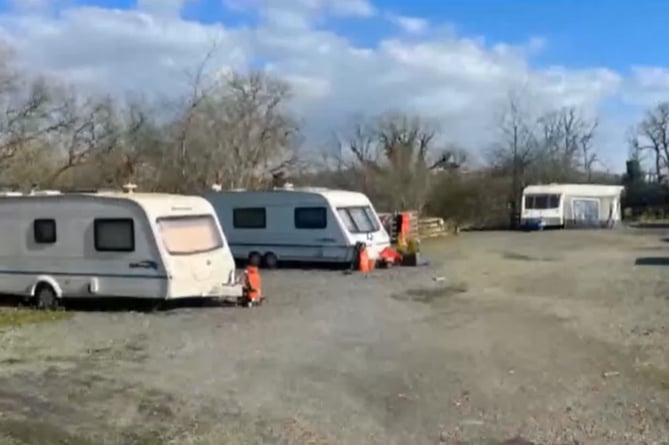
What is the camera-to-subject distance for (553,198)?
157 ft

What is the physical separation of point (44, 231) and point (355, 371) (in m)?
8.50

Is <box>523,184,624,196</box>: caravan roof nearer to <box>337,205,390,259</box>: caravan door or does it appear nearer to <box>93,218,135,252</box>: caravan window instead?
<box>337,205,390,259</box>: caravan door

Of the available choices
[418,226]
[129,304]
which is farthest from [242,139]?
[129,304]

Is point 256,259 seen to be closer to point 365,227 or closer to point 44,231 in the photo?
point 365,227

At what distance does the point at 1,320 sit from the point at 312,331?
5211 millimetres

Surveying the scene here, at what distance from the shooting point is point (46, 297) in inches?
605

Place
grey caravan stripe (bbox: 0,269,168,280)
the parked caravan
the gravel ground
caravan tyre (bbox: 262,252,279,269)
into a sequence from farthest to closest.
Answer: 1. the parked caravan
2. caravan tyre (bbox: 262,252,279,269)
3. grey caravan stripe (bbox: 0,269,168,280)
4. the gravel ground

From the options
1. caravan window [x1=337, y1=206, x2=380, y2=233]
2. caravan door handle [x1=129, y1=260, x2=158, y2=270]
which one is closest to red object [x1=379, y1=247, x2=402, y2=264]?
caravan window [x1=337, y1=206, x2=380, y2=233]

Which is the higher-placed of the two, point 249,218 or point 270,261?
point 249,218

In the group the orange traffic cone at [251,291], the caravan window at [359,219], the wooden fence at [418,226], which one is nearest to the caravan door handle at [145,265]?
the orange traffic cone at [251,291]

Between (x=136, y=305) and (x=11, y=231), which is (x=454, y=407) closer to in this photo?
(x=136, y=305)

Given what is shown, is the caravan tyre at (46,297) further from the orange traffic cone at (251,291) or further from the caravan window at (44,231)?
the orange traffic cone at (251,291)

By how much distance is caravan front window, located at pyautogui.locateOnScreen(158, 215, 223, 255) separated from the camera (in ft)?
48.7

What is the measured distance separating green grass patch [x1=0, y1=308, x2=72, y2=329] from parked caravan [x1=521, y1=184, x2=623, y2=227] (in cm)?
3612
